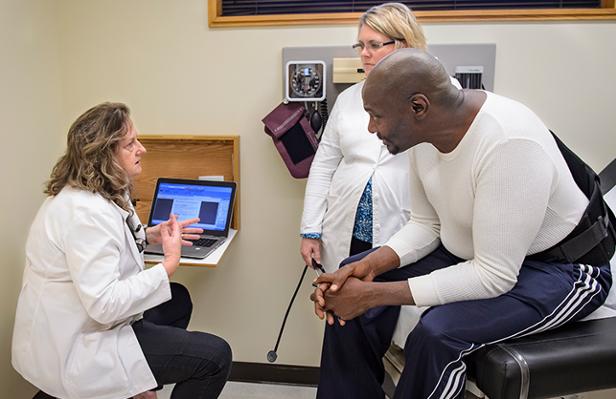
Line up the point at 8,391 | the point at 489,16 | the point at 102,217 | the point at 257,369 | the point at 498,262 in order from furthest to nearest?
the point at 257,369, the point at 489,16, the point at 8,391, the point at 102,217, the point at 498,262

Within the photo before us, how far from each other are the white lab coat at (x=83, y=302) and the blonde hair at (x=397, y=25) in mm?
1039

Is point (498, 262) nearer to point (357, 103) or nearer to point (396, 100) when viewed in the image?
point (396, 100)

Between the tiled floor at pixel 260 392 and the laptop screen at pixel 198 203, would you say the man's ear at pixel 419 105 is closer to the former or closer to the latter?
the laptop screen at pixel 198 203

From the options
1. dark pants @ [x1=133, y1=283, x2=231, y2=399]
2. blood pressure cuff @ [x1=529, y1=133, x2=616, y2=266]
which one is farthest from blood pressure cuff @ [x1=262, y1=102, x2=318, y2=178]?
blood pressure cuff @ [x1=529, y1=133, x2=616, y2=266]

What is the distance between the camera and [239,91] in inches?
89.1

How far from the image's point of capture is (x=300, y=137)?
2.16 metres

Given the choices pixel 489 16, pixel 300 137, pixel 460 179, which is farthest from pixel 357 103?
pixel 460 179

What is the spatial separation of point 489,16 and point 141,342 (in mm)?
1726

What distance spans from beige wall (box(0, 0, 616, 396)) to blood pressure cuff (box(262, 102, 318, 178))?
132 mm

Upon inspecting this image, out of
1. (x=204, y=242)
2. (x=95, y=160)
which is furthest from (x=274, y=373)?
(x=95, y=160)

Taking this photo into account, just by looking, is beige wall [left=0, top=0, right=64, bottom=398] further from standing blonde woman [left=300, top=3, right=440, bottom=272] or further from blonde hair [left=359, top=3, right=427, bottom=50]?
blonde hair [left=359, top=3, right=427, bottom=50]

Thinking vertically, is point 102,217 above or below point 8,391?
above

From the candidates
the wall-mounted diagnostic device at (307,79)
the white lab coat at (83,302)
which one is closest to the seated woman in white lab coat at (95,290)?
the white lab coat at (83,302)

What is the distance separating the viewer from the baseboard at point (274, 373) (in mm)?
2443
